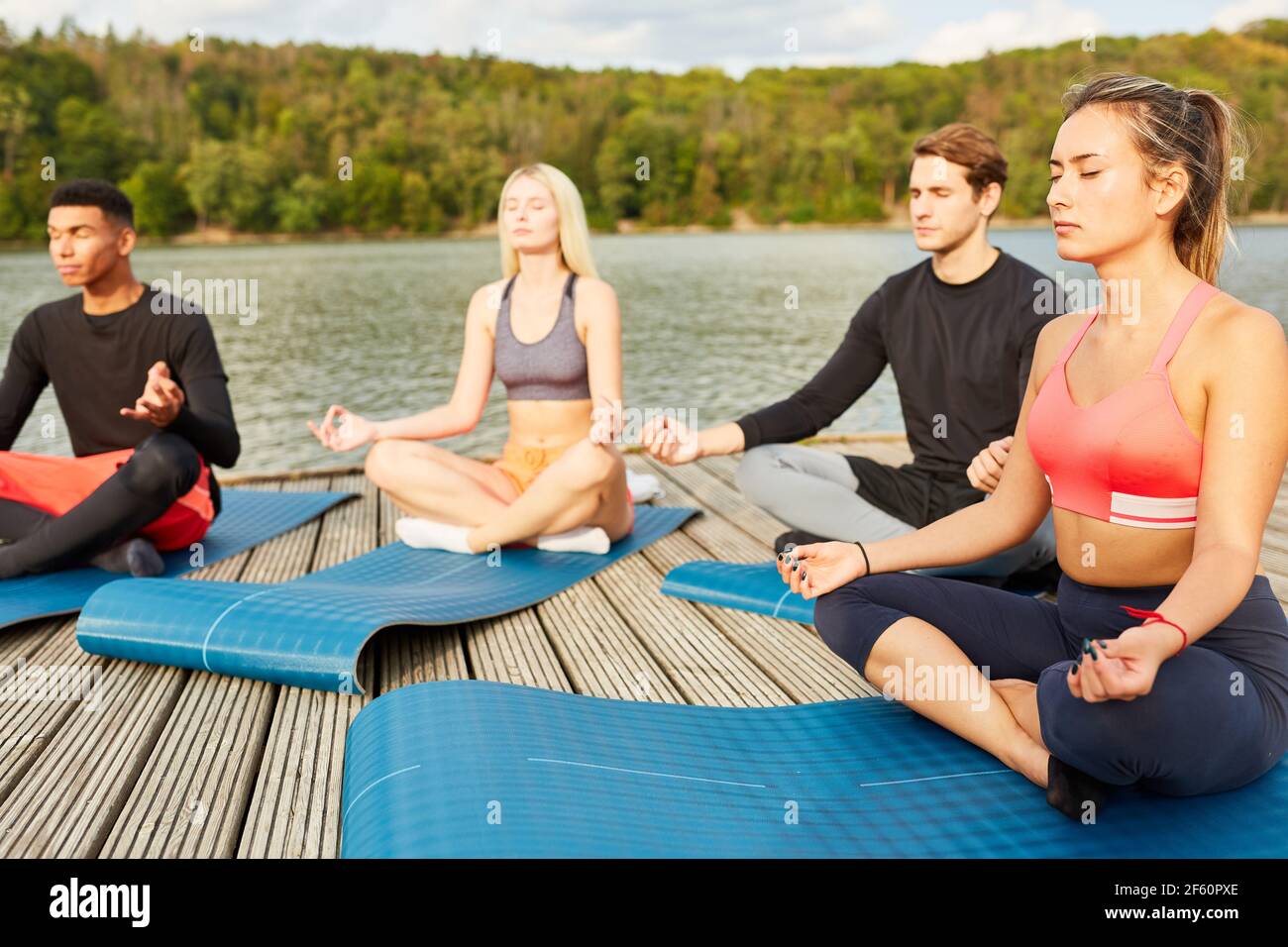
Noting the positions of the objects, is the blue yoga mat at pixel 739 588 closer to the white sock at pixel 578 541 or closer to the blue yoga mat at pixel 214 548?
the white sock at pixel 578 541

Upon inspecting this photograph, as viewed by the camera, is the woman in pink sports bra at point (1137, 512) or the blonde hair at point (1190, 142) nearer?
the woman in pink sports bra at point (1137, 512)

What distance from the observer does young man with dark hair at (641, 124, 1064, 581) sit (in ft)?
12.2

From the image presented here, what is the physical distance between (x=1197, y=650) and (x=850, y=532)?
201 centimetres

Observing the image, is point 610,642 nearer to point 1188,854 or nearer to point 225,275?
point 1188,854

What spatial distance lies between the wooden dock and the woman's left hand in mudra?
128 cm

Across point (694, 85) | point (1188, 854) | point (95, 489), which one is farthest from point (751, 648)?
point (694, 85)

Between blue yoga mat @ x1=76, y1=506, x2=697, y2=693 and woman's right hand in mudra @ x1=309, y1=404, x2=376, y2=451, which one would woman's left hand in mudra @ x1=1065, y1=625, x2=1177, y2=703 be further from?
woman's right hand in mudra @ x1=309, y1=404, x2=376, y2=451

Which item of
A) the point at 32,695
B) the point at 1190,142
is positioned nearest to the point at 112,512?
the point at 32,695

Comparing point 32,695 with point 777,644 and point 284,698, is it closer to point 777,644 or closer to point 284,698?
point 284,698

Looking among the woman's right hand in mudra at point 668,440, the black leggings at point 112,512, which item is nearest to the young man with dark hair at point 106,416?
the black leggings at point 112,512

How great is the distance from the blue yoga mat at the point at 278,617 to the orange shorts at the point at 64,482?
2.48 feet

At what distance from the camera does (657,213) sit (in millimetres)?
67438

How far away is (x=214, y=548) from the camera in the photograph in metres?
4.62

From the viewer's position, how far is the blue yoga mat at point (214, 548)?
3.74m
